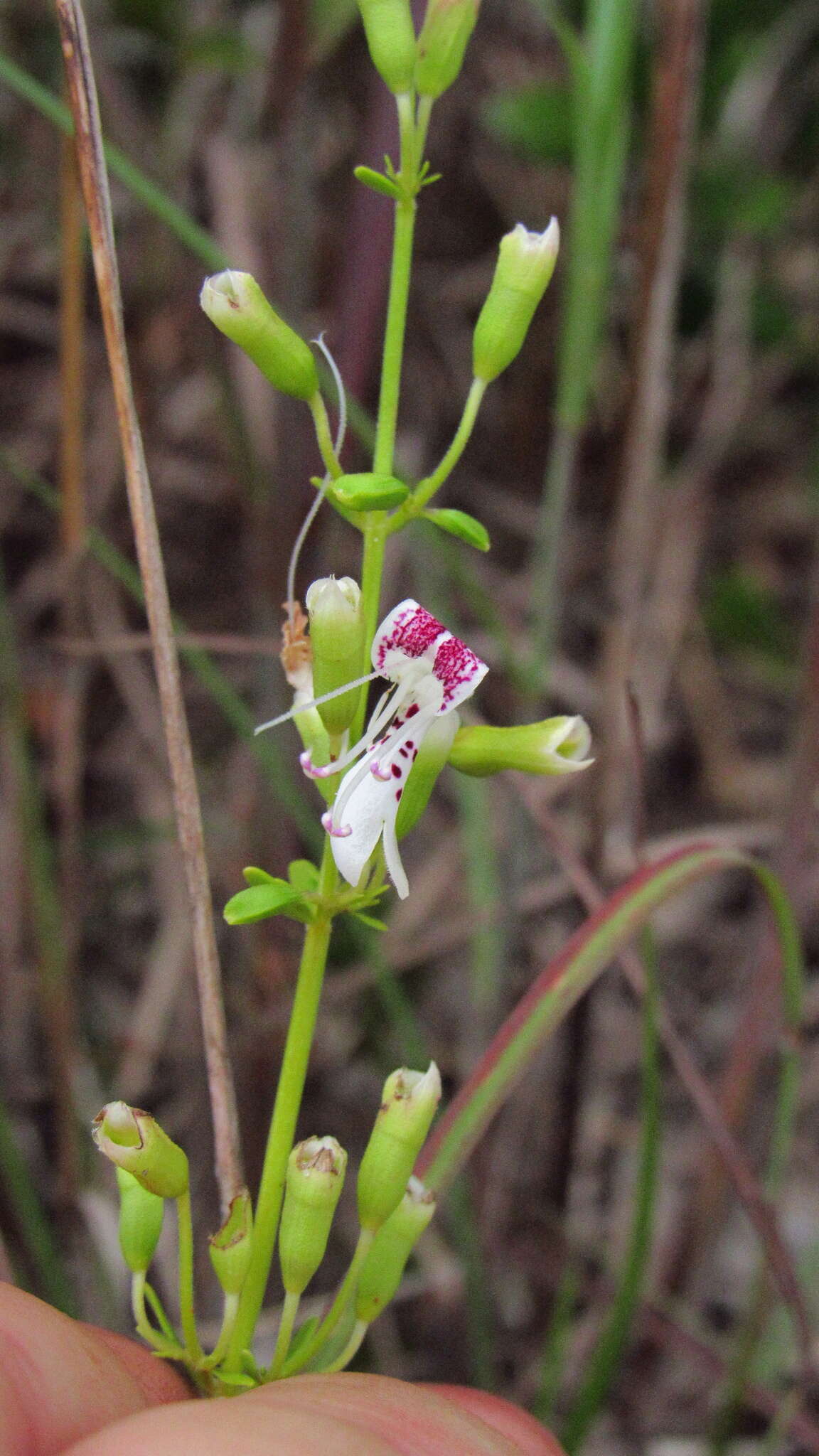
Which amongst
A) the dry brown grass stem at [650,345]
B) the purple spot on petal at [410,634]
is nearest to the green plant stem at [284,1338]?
the purple spot on petal at [410,634]

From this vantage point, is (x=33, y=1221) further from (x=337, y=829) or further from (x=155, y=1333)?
(x=337, y=829)

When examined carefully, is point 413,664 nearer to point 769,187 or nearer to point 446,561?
point 446,561

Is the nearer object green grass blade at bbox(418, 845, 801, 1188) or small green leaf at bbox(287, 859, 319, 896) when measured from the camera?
small green leaf at bbox(287, 859, 319, 896)

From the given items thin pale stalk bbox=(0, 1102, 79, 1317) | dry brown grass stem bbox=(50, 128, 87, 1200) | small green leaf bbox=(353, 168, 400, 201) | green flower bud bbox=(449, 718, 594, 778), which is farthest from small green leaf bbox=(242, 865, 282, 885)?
dry brown grass stem bbox=(50, 128, 87, 1200)

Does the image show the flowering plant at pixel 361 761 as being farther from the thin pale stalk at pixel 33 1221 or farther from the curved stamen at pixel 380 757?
the thin pale stalk at pixel 33 1221

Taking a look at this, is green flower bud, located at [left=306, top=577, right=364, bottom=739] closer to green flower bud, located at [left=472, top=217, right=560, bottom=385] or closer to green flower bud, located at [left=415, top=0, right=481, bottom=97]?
green flower bud, located at [left=472, top=217, right=560, bottom=385]

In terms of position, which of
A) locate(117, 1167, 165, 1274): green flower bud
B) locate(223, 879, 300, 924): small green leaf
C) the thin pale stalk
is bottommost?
the thin pale stalk

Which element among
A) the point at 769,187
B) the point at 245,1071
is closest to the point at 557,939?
the point at 245,1071

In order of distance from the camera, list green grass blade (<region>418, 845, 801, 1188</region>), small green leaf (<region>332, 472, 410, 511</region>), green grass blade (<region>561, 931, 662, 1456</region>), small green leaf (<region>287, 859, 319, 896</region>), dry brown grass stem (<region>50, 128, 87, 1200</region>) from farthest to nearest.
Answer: dry brown grass stem (<region>50, 128, 87, 1200</region>), green grass blade (<region>561, 931, 662, 1456</region>), green grass blade (<region>418, 845, 801, 1188</region>), small green leaf (<region>287, 859, 319, 896</region>), small green leaf (<region>332, 472, 410, 511</region>)

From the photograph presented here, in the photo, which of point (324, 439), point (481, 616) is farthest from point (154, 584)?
point (481, 616)
